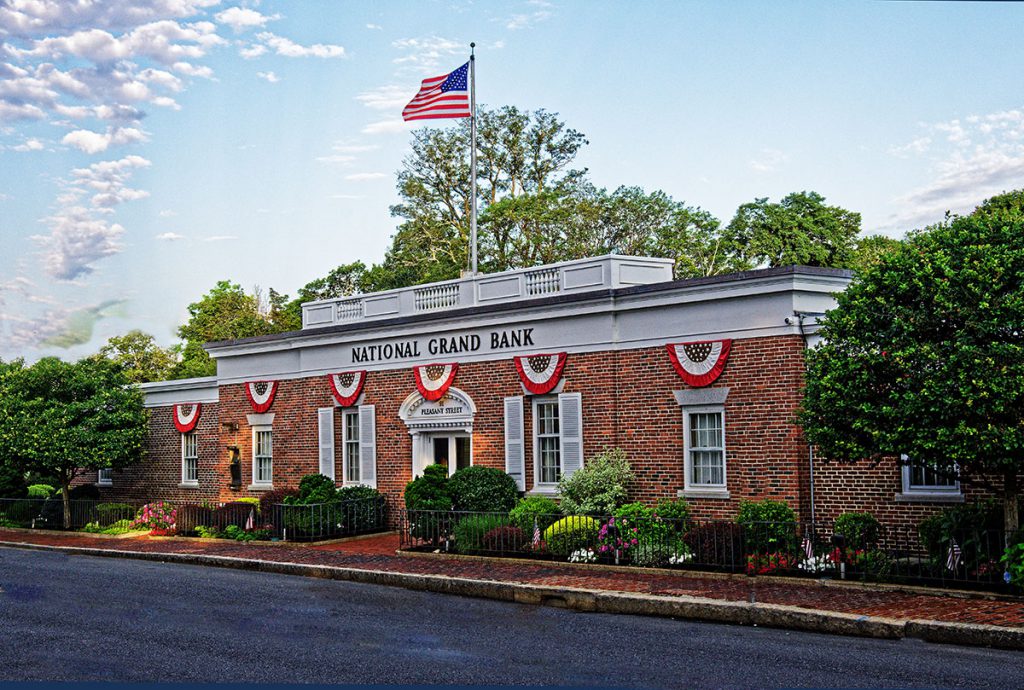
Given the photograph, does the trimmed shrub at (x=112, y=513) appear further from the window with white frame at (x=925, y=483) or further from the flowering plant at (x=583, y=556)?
the window with white frame at (x=925, y=483)

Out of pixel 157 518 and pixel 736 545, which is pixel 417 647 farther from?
pixel 157 518

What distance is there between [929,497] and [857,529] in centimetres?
161

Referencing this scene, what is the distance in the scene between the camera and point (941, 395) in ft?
49.5

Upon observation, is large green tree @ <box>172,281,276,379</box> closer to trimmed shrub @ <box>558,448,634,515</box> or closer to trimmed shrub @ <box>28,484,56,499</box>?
trimmed shrub @ <box>28,484,56,499</box>

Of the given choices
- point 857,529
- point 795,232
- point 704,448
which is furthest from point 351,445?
point 795,232

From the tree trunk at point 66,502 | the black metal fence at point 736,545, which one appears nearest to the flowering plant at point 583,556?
the black metal fence at point 736,545

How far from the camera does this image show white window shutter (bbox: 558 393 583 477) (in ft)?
78.5

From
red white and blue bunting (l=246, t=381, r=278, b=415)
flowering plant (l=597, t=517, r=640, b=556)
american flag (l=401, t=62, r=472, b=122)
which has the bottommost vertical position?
flowering plant (l=597, t=517, r=640, b=556)

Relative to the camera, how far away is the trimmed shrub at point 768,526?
18.1m

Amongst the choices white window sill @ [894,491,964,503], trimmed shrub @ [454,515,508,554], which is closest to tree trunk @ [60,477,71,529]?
trimmed shrub @ [454,515,508,554]

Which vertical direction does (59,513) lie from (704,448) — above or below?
below

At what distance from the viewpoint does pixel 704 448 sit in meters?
21.8

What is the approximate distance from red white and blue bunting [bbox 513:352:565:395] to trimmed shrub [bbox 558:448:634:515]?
219cm

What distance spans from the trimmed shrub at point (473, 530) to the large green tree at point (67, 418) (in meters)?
15.4
